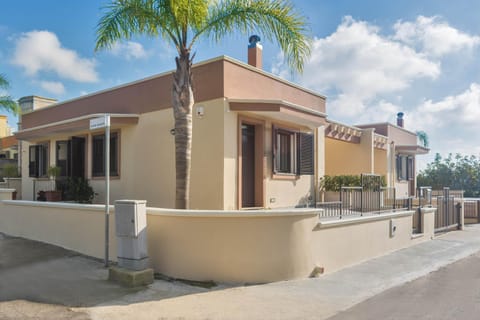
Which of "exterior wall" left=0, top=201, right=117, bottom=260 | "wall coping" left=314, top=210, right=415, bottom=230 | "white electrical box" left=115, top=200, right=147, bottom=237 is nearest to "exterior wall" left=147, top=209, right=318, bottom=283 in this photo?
"white electrical box" left=115, top=200, right=147, bottom=237

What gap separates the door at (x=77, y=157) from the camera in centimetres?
1390

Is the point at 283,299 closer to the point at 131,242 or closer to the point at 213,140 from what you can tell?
the point at 131,242

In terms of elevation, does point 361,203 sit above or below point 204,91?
below

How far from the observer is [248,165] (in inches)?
428

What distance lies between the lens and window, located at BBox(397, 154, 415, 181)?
21236mm

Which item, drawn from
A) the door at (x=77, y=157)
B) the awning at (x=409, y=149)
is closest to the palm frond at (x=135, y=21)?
the door at (x=77, y=157)

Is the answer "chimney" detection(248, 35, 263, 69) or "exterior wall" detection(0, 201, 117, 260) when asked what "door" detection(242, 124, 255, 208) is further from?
"exterior wall" detection(0, 201, 117, 260)

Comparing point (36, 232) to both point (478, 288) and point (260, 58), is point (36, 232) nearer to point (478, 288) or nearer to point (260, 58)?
point (260, 58)

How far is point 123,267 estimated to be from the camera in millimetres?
6586

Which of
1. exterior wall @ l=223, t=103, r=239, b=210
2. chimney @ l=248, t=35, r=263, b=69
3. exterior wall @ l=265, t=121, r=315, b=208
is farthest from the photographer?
chimney @ l=248, t=35, r=263, b=69

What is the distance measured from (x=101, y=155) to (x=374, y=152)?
1344 cm

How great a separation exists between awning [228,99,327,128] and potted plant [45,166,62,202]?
7589mm

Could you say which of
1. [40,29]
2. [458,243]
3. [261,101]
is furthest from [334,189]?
[40,29]

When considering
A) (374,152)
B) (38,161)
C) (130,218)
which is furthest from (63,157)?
(374,152)
